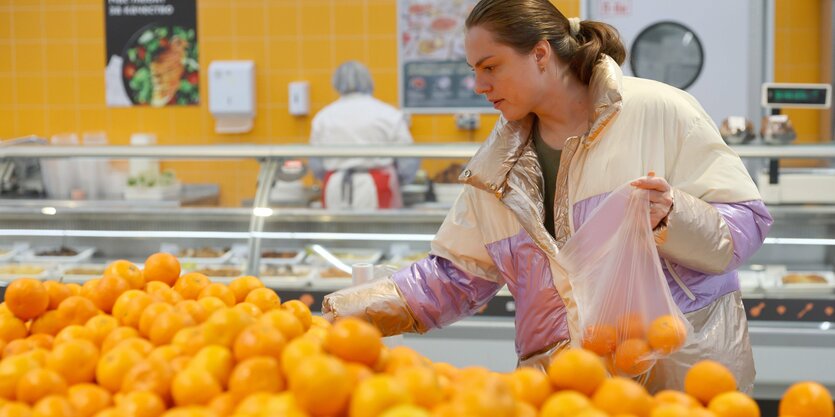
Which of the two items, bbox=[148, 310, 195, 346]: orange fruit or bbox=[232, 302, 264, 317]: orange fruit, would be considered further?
bbox=[232, 302, 264, 317]: orange fruit

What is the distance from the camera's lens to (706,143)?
2.00 meters

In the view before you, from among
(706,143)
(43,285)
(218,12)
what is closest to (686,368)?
(706,143)

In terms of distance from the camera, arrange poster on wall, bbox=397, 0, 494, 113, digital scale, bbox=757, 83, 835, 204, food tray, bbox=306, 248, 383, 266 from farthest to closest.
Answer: poster on wall, bbox=397, 0, 494, 113 < food tray, bbox=306, 248, 383, 266 < digital scale, bbox=757, 83, 835, 204

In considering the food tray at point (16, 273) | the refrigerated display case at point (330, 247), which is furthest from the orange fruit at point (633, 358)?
the food tray at point (16, 273)

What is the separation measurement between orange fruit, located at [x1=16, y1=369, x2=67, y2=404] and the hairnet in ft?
15.2

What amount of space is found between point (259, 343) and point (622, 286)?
3.09ft

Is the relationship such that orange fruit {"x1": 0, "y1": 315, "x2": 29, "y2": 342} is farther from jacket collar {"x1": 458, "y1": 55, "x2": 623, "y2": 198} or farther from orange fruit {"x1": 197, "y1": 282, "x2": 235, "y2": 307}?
jacket collar {"x1": 458, "y1": 55, "x2": 623, "y2": 198}

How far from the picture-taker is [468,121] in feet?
23.9

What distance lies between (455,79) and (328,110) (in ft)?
5.89

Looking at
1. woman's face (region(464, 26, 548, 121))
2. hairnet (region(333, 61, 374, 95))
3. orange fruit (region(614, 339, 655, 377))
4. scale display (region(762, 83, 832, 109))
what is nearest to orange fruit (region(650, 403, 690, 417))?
orange fruit (region(614, 339, 655, 377))

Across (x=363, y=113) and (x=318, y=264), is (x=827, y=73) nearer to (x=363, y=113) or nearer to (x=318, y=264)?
(x=363, y=113)

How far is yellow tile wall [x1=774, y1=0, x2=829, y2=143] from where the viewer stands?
22.6ft

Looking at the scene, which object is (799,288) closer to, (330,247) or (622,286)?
(330,247)

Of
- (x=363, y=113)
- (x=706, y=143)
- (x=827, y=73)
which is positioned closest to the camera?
(x=706, y=143)
